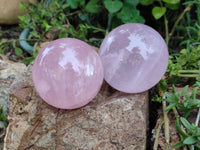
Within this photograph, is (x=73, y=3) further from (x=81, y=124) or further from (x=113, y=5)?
(x=81, y=124)

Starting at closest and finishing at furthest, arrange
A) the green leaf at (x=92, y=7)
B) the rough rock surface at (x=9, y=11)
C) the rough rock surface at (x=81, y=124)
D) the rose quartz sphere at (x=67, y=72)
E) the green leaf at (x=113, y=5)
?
the rose quartz sphere at (x=67, y=72), the rough rock surface at (x=81, y=124), the green leaf at (x=113, y=5), the green leaf at (x=92, y=7), the rough rock surface at (x=9, y=11)

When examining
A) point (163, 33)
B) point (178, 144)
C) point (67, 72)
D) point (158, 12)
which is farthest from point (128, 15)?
point (178, 144)

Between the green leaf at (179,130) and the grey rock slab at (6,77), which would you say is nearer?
the green leaf at (179,130)

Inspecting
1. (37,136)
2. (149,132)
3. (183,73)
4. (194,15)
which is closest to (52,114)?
(37,136)

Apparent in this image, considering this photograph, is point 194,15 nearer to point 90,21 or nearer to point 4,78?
point 90,21

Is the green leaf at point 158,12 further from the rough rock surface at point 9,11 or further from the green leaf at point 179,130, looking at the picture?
the rough rock surface at point 9,11

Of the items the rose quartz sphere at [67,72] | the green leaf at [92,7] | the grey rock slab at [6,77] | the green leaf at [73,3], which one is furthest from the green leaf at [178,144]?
the green leaf at [73,3]
